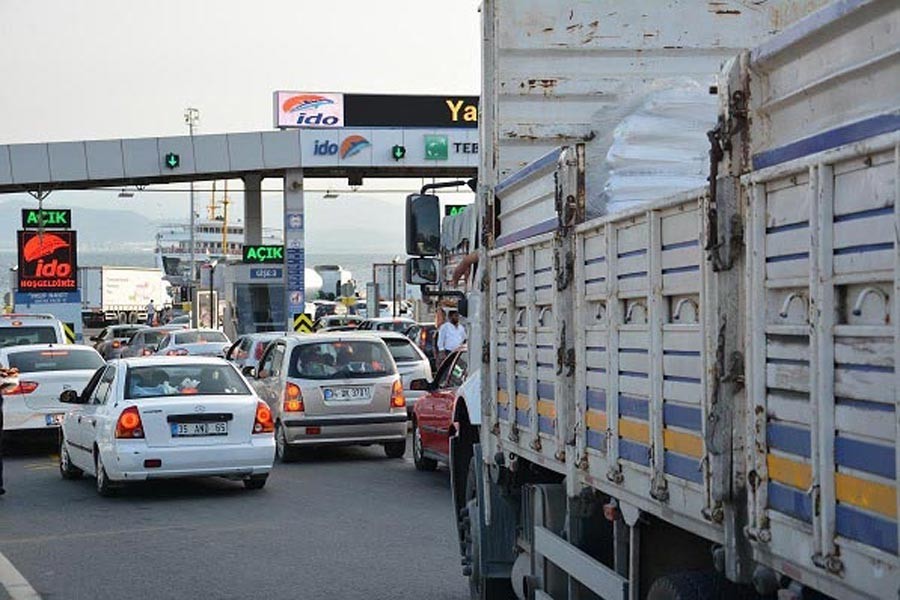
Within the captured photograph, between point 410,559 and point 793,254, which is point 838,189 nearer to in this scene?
point 793,254

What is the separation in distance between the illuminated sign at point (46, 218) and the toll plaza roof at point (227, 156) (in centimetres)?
103

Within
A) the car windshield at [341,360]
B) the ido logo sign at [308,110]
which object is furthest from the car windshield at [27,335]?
the ido logo sign at [308,110]

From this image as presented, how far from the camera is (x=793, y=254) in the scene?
12.3 ft

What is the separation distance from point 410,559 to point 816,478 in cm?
727

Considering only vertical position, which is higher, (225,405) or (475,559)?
(225,405)

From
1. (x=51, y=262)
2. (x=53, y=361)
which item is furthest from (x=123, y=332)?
(x=53, y=361)

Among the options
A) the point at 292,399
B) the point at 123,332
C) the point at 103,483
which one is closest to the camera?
the point at 103,483

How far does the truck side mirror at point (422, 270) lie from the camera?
986 cm

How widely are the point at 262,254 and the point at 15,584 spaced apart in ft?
111

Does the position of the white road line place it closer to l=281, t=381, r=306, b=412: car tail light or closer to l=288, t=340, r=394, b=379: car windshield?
l=281, t=381, r=306, b=412: car tail light

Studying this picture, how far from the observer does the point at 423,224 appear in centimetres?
938

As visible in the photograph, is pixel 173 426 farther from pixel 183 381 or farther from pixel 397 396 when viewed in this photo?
pixel 397 396

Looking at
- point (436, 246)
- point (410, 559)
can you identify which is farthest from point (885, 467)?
point (410, 559)

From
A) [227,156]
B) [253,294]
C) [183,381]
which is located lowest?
[183,381]
